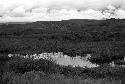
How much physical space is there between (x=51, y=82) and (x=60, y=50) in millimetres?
27133

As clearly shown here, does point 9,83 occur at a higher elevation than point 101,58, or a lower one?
higher

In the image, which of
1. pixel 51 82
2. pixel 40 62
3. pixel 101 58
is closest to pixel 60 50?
pixel 101 58

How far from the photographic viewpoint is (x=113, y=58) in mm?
26109

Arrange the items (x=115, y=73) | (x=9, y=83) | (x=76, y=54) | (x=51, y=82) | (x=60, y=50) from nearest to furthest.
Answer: (x=9, y=83) < (x=51, y=82) < (x=115, y=73) < (x=76, y=54) < (x=60, y=50)

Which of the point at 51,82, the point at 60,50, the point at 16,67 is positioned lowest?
the point at 60,50

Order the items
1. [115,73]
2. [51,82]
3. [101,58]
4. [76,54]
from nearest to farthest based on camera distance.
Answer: [51,82] → [115,73] → [101,58] → [76,54]

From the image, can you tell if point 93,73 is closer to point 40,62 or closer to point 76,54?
point 40,62

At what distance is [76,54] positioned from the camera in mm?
29859

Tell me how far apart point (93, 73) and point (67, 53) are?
52.4ft

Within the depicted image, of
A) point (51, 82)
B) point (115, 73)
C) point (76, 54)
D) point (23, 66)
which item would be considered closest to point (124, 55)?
point (76, 54)

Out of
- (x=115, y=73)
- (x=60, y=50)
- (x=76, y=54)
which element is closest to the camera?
(x=115, y=73)

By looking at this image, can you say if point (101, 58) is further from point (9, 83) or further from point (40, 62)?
point (9, 83)

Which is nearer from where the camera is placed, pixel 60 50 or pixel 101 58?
pixel 101 58

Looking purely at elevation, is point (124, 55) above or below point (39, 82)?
below
